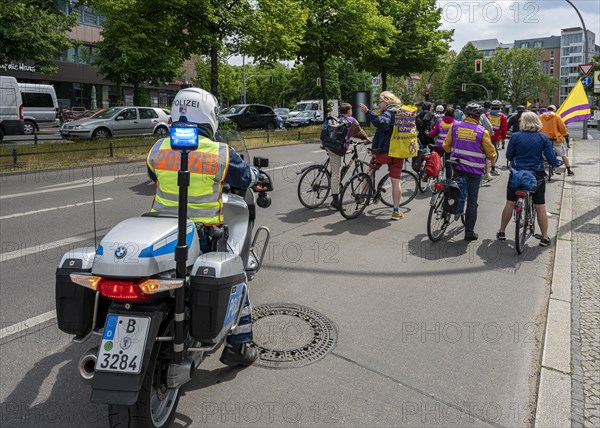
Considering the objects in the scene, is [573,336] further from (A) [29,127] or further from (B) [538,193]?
(A) [29,127]

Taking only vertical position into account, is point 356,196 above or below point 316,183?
below

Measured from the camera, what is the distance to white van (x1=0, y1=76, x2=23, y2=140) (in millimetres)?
22000

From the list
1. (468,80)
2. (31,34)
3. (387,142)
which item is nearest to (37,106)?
(31,34)

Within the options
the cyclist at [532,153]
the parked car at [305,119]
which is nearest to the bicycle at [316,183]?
the cyclist at [532,153]

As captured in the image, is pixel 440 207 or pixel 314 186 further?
pixel 314 186

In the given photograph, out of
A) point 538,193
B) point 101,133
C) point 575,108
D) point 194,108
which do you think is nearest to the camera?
point 194,108

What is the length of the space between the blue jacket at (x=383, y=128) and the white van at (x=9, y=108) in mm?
19877

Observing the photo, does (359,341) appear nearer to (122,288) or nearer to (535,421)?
(535,421)

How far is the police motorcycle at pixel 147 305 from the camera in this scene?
2375 mm

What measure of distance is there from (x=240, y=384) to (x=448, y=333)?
188 centimetres

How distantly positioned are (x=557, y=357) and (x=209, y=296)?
2.84 m

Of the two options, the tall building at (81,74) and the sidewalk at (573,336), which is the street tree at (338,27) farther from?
the tall building at (81,74)

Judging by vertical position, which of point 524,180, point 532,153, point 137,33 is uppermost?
point 137,33

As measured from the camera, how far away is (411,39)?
1318 inches
